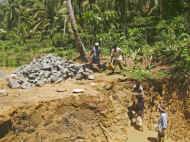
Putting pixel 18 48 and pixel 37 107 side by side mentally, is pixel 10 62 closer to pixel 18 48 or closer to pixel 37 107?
pixel 18 48

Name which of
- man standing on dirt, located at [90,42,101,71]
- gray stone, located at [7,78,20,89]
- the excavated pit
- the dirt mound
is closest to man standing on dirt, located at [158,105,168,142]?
the excavated pit

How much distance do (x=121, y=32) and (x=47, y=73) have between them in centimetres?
955

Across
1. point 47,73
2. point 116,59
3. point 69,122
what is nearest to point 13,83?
point 47,73

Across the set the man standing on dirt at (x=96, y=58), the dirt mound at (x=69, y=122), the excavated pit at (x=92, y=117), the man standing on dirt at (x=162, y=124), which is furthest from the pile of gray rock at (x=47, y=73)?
the man standing on dirt at (x=162, y=124)

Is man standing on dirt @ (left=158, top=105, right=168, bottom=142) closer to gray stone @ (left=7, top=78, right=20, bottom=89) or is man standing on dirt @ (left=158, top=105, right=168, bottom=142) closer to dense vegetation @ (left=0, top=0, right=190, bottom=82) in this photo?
dense vegetation @ (left=0, top=0, right=190, bottom=82)

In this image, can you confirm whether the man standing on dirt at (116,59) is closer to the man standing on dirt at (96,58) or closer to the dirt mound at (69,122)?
the man standing on dirt at (96,58)

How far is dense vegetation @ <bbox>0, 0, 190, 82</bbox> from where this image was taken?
20.1m

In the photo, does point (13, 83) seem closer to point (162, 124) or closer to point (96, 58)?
point (96, 58)

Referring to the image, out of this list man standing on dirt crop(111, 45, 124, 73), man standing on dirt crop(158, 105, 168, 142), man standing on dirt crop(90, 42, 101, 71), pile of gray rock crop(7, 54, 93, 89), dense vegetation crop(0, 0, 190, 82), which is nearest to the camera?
man standing on dirt crop(158, 105, 168, 142)

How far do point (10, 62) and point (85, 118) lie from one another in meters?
15.0

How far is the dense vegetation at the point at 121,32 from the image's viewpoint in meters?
20.1

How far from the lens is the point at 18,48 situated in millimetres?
34656

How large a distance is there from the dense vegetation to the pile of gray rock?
3.02 m

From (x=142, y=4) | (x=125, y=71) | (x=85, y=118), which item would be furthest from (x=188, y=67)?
(x=142, y=4)
